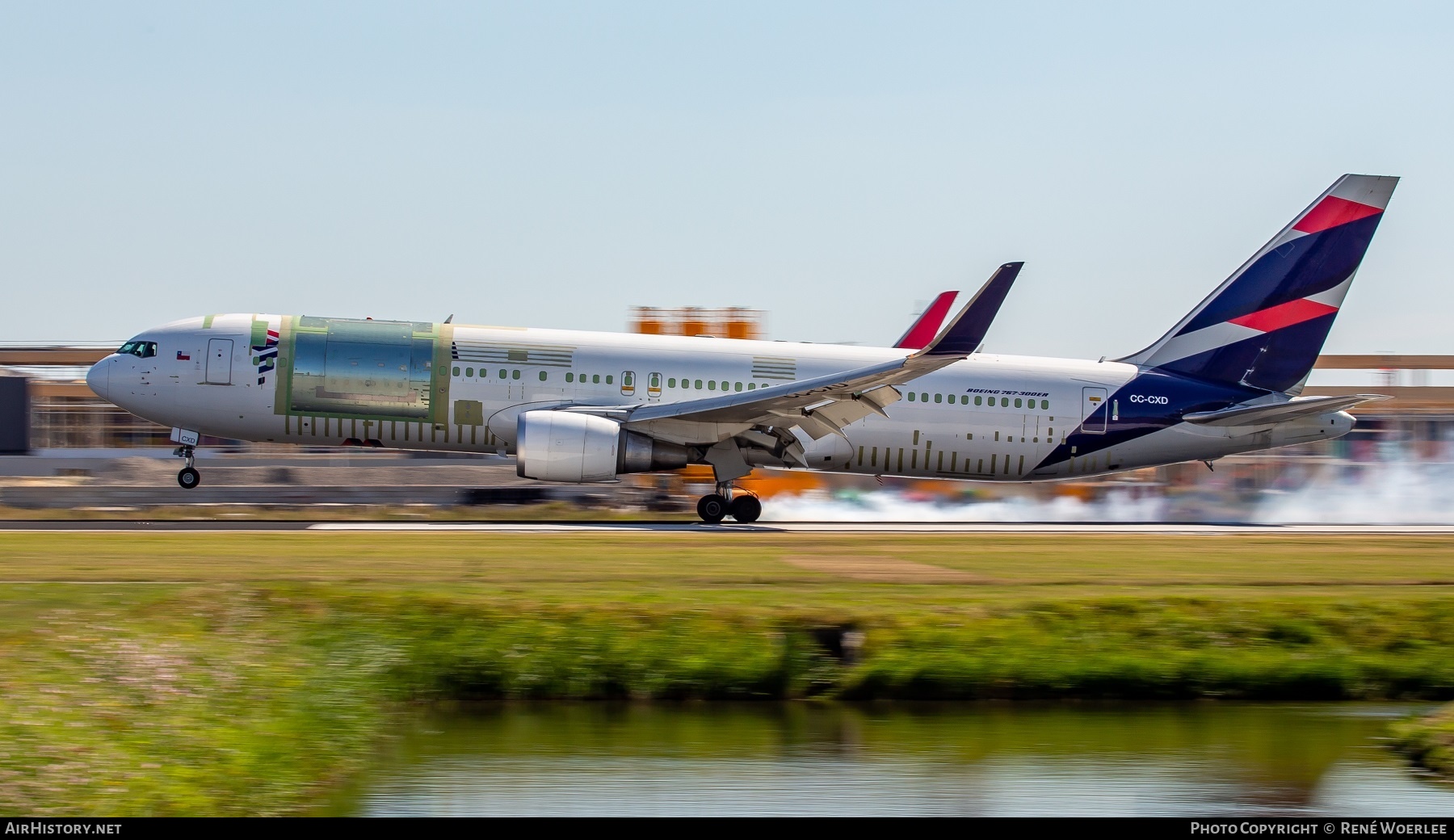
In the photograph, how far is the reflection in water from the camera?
34.4 feet

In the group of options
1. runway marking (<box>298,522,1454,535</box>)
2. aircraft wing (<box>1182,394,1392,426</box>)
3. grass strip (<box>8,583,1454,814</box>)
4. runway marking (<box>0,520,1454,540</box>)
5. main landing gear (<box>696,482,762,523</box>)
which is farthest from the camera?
aircraft wing (<box>1182,394,1392,426</box>)

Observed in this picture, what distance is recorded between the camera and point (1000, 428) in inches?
1158

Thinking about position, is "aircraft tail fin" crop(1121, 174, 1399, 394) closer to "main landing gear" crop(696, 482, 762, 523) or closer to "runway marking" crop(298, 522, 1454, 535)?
"runway marking" crop(298, 522, 1454, 535)

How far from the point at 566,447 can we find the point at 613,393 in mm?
2587

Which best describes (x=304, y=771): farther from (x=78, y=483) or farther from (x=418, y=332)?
(x=78, y=483)

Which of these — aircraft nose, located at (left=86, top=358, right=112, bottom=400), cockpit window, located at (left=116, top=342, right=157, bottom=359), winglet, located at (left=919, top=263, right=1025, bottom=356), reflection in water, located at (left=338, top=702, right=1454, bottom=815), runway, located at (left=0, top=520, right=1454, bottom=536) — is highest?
winglet, located at (left=919, top=263, right=1025, bottom=356)

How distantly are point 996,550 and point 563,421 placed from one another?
27.2 feet

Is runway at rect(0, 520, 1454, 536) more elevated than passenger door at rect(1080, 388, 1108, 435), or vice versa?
passenger door at rect(1080, 388, 1108, 435)

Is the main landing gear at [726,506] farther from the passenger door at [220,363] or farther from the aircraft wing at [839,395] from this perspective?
the passenger door at [220,363]

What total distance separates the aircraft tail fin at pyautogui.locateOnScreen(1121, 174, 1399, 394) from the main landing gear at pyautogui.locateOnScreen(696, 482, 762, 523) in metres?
9.94

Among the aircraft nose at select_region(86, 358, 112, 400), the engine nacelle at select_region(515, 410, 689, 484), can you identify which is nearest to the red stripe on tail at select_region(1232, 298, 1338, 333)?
the engine nacelle at select_region(515, 410, 689, 484)

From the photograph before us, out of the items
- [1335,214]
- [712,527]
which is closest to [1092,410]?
[1335,214]

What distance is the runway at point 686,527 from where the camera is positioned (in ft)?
79.9

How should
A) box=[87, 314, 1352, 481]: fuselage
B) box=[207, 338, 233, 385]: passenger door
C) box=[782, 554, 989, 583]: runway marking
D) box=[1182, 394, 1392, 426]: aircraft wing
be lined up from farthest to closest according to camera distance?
box=[1182, 394, 1392, 426]: aircraft wing, box=[207, 338, 233, 385]: passenger door, box=[87, 314, 1352, 481]: fuselage, box=[782, 554, 989, 583]: runway marking
